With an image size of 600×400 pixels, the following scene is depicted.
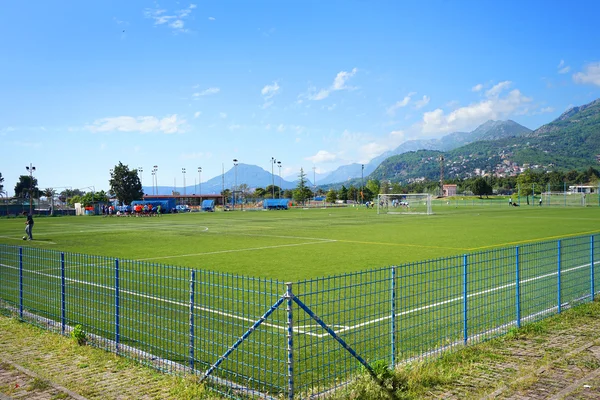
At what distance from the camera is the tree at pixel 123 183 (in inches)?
4254

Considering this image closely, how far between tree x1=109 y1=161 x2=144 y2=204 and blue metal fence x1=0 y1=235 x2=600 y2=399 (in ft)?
327

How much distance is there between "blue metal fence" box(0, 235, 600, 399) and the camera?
6180mm

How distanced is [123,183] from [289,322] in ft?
364

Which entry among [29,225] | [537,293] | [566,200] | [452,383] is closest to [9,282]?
[452,383]

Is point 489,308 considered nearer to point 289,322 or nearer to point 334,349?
point 334,349

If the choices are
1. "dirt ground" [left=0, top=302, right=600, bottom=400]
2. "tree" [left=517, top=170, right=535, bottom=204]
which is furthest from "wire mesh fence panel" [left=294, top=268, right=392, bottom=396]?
"tree" [left=517, top=170, right=535, bottom=204]

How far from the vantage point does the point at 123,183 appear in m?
108

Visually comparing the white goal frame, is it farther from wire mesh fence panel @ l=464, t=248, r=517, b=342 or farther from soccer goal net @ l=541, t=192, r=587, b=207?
wire mesh fence panel @ l=464, t=248, r=517, b=342

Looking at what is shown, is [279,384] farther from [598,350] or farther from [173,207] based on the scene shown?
[173,207]

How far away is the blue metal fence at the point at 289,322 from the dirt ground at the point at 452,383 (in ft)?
1.52

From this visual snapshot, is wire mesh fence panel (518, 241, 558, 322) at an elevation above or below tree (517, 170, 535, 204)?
below

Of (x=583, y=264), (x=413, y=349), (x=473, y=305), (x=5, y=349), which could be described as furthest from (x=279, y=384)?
(x=583, y=264)

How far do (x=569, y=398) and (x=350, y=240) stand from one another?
20091 millimetres

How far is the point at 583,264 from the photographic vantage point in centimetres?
1488
